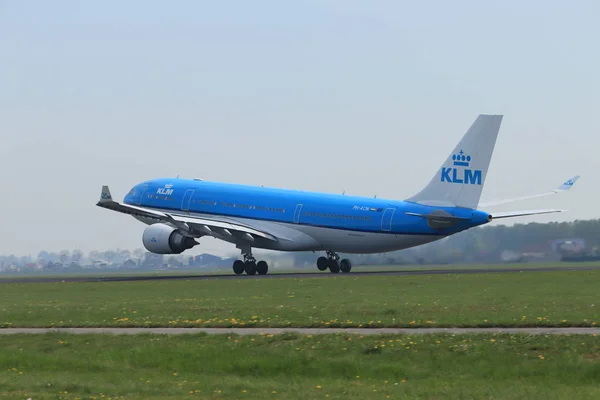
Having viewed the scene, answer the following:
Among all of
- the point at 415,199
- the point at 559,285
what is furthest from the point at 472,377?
the point at 415,199

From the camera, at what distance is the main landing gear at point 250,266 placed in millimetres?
66750

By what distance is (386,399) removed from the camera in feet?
65.7

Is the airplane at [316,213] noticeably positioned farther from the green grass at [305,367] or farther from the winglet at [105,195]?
the green grass at [305,367]

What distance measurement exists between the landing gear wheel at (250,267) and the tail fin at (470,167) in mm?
13333

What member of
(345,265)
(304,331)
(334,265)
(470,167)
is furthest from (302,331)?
(345,265)

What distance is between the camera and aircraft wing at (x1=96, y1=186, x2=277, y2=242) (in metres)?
62.3

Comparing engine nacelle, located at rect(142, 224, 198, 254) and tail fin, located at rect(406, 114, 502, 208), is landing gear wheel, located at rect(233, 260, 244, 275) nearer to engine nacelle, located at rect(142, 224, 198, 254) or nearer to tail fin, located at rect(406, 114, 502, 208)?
engine nacelle, located at rect(142, 224, 198, 254)

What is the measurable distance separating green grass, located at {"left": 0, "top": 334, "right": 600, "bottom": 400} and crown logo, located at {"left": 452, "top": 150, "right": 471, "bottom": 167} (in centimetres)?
3331

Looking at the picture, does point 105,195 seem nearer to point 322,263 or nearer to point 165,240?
point 165,240

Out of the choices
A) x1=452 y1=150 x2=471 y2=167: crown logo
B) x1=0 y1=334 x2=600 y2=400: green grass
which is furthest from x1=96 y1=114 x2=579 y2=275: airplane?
x1=0 y1=334 x2=600 y2=400: green grass

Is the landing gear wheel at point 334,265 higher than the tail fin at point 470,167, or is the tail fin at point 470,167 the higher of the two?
the tail fin at point 470,167

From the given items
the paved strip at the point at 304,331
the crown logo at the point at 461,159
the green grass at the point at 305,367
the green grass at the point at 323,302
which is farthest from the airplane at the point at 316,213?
the green grass at the point at 305,367

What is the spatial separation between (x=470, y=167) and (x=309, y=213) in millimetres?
10924

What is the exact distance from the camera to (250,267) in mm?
66812
